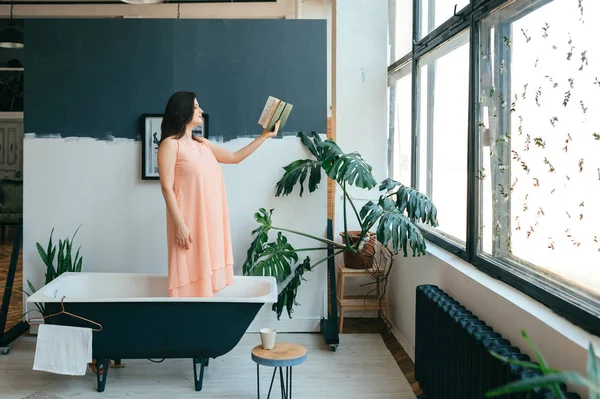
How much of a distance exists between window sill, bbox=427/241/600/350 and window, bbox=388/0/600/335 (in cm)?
4

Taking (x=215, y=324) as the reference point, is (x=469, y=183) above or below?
above

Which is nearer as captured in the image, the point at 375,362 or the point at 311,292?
the point at 375,362

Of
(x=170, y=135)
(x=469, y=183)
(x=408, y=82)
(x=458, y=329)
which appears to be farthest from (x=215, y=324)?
(x=408, y=82)

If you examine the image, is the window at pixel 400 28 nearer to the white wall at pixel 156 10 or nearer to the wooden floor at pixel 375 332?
the wooden floor at pixel 375 332

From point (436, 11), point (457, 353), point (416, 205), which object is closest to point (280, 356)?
point (457, 353)

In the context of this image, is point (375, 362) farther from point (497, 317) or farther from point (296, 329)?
point (497, 317)

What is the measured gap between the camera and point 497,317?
281 cm

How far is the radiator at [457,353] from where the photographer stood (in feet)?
7.62

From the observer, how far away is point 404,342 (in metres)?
4.58

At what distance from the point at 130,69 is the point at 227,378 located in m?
2.58

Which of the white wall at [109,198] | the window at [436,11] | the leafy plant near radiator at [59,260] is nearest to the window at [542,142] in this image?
the window at [436,11]

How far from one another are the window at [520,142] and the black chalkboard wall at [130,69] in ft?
4.71

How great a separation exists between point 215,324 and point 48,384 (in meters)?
1.22

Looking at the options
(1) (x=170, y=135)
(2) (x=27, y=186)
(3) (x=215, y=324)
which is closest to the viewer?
(3) (x=215, y=324)
